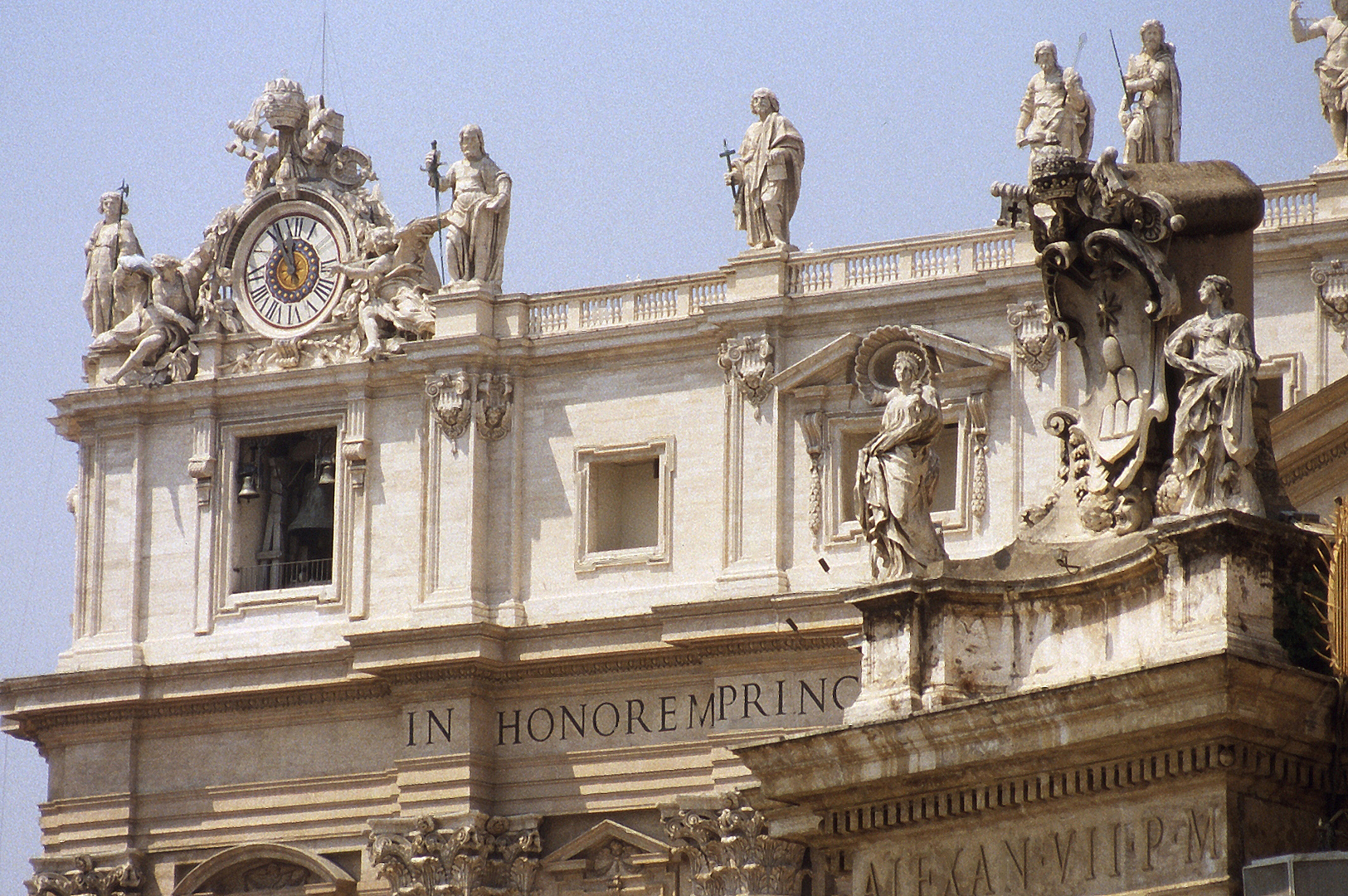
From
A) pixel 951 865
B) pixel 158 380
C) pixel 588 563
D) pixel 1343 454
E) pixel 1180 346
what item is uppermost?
pixel 158 380

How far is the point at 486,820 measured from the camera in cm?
3962

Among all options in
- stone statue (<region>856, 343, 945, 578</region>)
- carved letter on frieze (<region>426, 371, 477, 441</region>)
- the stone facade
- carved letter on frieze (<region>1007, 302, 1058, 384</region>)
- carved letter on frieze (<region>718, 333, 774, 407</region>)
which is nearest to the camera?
stone statue (<region>856, 343, 945, 578</region>)

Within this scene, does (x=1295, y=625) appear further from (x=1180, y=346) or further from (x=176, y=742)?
(x=176, y=742)

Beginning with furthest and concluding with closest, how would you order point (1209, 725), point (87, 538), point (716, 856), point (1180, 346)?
point (87, 538) → point (716, 856) → point (1180, 346) → point (1209, 725)

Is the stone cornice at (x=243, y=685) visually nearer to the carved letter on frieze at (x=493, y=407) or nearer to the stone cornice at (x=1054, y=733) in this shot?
the carved letter on frieze at (x=493, y=407)

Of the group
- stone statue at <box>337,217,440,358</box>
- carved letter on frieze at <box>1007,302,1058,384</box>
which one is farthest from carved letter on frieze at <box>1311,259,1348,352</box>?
stone statue at <box>337,217,440,358</box>

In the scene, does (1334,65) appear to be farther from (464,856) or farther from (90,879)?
(90,879)

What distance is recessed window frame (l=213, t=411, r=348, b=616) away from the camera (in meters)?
41.9

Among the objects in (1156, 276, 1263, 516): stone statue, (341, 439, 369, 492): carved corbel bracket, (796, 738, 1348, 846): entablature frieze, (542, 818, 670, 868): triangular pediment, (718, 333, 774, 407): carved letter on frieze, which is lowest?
(796, 738, 1348, 846): entablature frieze

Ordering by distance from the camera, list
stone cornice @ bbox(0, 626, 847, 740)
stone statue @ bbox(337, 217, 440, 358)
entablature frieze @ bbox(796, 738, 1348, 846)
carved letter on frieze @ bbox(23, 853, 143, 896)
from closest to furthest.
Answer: entablature frieze @ bbox(796, 738, 1348, 846) < stone cornice @ bbox(0, 626, 847, 740) < carved letter on frieze @ bbox(23, 853, 143, 896) < stone statue @ bbox(337, 217, 440, 358)

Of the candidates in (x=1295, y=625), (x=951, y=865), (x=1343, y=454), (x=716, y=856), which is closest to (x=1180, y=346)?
(x=1295, y=625)

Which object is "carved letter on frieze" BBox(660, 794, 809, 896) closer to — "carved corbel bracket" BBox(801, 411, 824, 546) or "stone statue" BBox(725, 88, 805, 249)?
"carved corbel bracket" BBox(801, 411, 824, 546)

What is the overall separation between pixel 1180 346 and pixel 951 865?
9.38ft

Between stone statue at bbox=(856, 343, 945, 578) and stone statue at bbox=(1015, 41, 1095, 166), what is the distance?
21.3 meters
